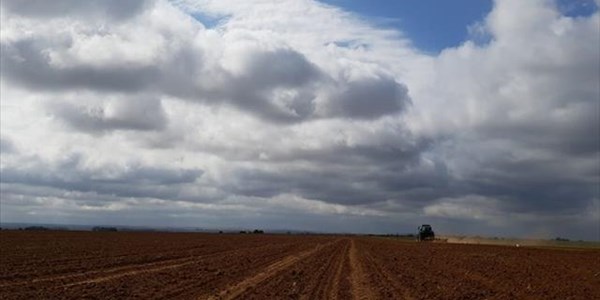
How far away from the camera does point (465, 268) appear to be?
120 feet

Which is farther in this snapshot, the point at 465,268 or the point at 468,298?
the point at 465,268

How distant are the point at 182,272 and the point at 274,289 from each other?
802cm

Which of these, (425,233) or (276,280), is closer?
(276,280)

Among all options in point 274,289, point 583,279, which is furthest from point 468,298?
point 583,279

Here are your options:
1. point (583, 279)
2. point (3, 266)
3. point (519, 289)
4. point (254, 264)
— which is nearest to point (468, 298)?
point (519, 289)

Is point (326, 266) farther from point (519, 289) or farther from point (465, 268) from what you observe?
point (519, 289)

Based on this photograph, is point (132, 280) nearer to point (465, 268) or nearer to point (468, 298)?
point (468, 298)

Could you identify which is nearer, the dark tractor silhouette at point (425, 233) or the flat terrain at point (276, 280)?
the flat terrain at point (276, 280)

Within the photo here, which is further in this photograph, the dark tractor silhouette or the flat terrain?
the dark tractor silhouette

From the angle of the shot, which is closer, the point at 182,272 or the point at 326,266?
the point at 182,272

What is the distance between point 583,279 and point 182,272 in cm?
1751

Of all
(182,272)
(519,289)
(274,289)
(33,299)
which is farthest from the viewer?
(182,272)

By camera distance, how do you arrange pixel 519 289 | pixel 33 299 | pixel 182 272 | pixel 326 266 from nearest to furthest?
pixel 33 299 < pixel 519 289 < pixel 182 272 < pixel 326 266

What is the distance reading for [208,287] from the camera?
2373 centimetres
